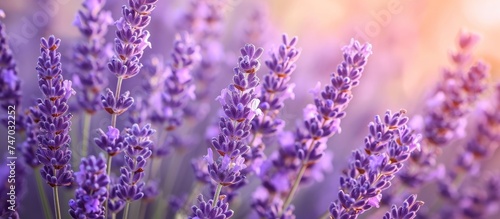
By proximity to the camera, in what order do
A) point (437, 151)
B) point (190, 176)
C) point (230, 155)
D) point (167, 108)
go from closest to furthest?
point (230, 155), point (167, 108), point (437, 151), point (190, 176)

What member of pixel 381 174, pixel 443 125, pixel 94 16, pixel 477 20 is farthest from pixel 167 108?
pixel 477 20

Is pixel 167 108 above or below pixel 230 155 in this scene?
above

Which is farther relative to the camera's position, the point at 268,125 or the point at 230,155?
the point at 268,125

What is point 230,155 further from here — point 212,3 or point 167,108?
point 212,3

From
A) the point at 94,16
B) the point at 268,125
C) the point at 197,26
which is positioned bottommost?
the point at 268,125

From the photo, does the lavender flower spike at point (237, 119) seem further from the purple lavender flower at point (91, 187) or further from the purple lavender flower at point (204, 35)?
the purple lavender flower at point (204, 35)

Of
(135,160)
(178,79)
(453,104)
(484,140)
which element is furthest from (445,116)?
(135,160)

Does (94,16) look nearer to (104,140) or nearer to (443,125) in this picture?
(104,140)

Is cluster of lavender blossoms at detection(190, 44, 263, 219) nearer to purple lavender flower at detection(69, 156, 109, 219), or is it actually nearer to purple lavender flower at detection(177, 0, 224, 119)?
purple lavender flower at detection(69, 156, 109, 219)

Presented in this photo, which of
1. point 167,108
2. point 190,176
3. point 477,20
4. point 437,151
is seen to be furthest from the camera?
point 477,20
